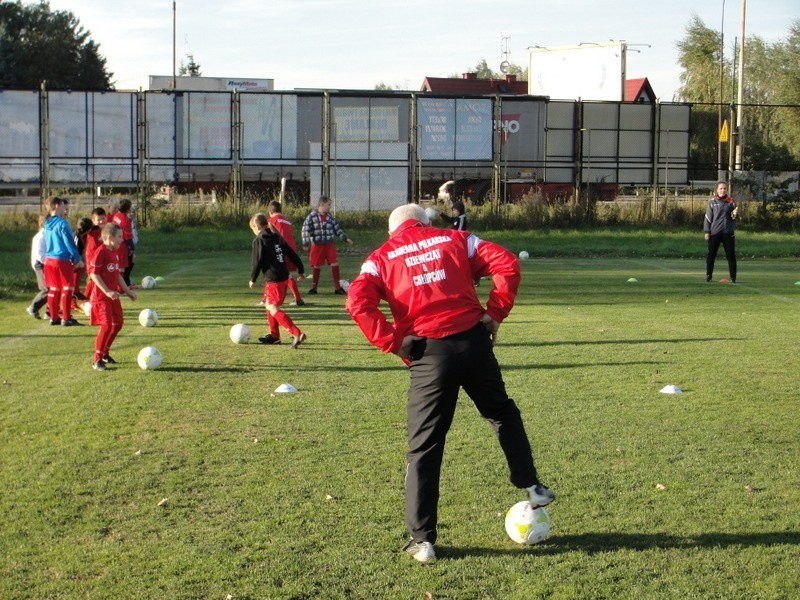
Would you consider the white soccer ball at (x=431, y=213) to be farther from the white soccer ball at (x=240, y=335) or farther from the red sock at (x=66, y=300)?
the red sock at (x=66, y=300)

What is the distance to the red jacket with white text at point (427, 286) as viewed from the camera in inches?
221

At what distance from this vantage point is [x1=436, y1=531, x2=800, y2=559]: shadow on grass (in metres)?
5.74

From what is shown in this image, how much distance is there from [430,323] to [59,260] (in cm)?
1080

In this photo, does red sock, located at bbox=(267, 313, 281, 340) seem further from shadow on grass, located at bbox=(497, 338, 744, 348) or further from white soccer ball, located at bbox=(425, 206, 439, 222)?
shadow on grass, located at bbox=(497, 338, 744, 348)

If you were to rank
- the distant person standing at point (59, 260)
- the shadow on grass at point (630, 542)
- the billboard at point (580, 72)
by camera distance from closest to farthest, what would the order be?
the shadow on grass at point (630, 542) < the distant person standing at point (59, 260) < the billboard at point (580, 72)

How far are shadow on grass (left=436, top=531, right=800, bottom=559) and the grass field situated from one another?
0.06 feet

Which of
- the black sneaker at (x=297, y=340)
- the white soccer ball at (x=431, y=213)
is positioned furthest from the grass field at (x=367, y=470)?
the white soccer ball at (x=431, y=213)

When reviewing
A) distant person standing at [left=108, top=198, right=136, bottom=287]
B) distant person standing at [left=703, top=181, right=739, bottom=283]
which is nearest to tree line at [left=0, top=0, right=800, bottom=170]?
distant person standing at [left=703, top=181, right=739, bottom=283]

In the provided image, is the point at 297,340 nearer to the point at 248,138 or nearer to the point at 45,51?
the point at 248,138

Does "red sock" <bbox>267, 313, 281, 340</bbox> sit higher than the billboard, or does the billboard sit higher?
the billboard

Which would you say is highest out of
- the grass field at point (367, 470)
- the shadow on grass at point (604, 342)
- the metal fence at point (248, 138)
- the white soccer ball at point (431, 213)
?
the metal fence at point (248, 138)

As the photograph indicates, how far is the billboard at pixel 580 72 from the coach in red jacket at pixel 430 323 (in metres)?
47.3

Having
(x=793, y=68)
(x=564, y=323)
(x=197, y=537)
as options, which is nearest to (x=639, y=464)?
(x=197, y=537)

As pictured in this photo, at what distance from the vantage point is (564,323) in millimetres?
15383
